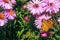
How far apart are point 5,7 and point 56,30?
1.81ft

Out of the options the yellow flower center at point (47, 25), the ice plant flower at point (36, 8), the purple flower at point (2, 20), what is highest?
the ice plant flower at point (36, 8)

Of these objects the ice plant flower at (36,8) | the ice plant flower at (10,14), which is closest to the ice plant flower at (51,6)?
the ice plant flower at (36,8)

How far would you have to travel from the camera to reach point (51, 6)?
7.16ft

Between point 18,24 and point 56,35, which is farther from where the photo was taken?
point 18,24

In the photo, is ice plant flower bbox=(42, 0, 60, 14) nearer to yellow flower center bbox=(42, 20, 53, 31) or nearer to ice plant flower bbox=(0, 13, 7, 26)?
yellow flower center bbox=(42, 20, 53, 31)

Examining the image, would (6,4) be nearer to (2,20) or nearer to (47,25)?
(2,20)

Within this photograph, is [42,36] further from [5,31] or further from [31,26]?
[5,31]

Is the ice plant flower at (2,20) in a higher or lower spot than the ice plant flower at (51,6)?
lower

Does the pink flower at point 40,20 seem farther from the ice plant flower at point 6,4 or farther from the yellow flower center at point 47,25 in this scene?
the ice plant flower at point 6,4

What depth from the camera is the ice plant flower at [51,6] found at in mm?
2157

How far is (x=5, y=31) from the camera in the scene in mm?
2428

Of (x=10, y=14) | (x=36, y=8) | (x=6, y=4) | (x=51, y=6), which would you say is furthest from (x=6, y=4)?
(x=51, y=6)

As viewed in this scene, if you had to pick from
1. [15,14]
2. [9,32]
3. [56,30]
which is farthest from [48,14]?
[9,32]

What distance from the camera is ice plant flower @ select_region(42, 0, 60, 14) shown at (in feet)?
7.08
